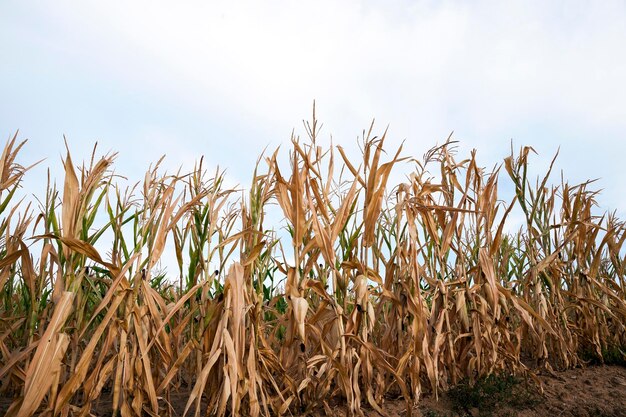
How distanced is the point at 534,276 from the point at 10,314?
343 centimetres

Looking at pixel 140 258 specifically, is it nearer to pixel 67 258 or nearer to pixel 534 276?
pixel 67 258

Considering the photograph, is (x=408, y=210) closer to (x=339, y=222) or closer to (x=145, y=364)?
(x=339, y=222)

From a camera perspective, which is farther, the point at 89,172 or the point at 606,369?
the point at 606,369

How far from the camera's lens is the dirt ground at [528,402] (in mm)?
2686

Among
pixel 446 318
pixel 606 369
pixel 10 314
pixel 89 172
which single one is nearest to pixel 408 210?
pixel 446 318

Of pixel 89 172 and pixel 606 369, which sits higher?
pixel 89 172

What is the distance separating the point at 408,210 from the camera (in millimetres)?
2594

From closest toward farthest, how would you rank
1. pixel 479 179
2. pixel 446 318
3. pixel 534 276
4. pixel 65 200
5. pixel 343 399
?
pixel 65 200 < pixel 343 399 < pixel 446 318 < pixel 479 179 < pixel 534 276

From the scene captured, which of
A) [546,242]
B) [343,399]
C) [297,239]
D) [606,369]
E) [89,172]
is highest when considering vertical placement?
[546,242]

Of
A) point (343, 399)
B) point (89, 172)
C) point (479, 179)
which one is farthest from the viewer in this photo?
point (479, 179)

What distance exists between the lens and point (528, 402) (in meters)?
2.95

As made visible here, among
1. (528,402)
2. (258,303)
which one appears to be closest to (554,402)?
(528,402)

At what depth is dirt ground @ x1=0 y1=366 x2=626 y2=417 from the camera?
8.81ft

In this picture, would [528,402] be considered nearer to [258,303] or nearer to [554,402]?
[554,402]
